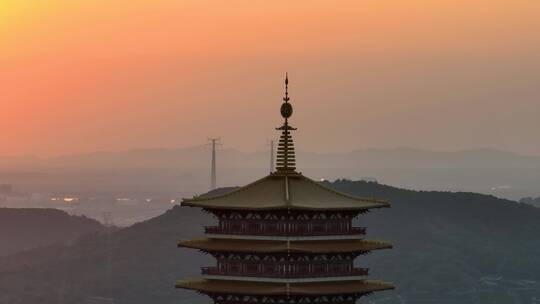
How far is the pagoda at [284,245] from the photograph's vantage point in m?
62.3

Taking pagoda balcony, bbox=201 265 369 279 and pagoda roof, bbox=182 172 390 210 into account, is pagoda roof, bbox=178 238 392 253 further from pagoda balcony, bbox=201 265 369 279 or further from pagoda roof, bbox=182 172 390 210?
pagoda roof, bbox=182 172 390 210

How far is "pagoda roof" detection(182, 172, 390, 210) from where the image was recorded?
206ft

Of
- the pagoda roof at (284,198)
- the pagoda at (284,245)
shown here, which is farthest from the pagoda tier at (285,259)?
the pagoda roof at (284,198)

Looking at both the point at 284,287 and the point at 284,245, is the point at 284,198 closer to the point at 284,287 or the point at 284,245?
the point at 284,245

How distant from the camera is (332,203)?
63.4 meters

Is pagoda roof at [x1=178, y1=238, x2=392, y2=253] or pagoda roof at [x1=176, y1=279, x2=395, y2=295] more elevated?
pagoda roof at [x1=178, y1=238, x2=392, y2=253]

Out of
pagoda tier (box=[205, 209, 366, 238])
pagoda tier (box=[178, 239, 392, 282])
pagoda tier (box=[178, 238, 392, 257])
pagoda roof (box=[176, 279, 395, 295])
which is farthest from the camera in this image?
pagoda tier (box=[205, 209, 366, 238])

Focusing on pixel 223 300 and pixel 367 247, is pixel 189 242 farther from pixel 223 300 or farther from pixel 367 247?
pixel 367 247

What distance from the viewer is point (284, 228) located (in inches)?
2464

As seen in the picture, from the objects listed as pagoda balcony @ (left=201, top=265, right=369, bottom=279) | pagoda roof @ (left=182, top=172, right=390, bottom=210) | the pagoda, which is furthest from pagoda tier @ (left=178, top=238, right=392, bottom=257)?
pagoda roof @ (left=182, top=172, right=390, bottom=210)

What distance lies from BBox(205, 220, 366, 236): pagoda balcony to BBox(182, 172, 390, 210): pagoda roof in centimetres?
74

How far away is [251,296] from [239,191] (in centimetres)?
401

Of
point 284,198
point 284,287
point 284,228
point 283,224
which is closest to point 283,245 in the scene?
point 284,228

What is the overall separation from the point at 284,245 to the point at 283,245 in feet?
0.11
